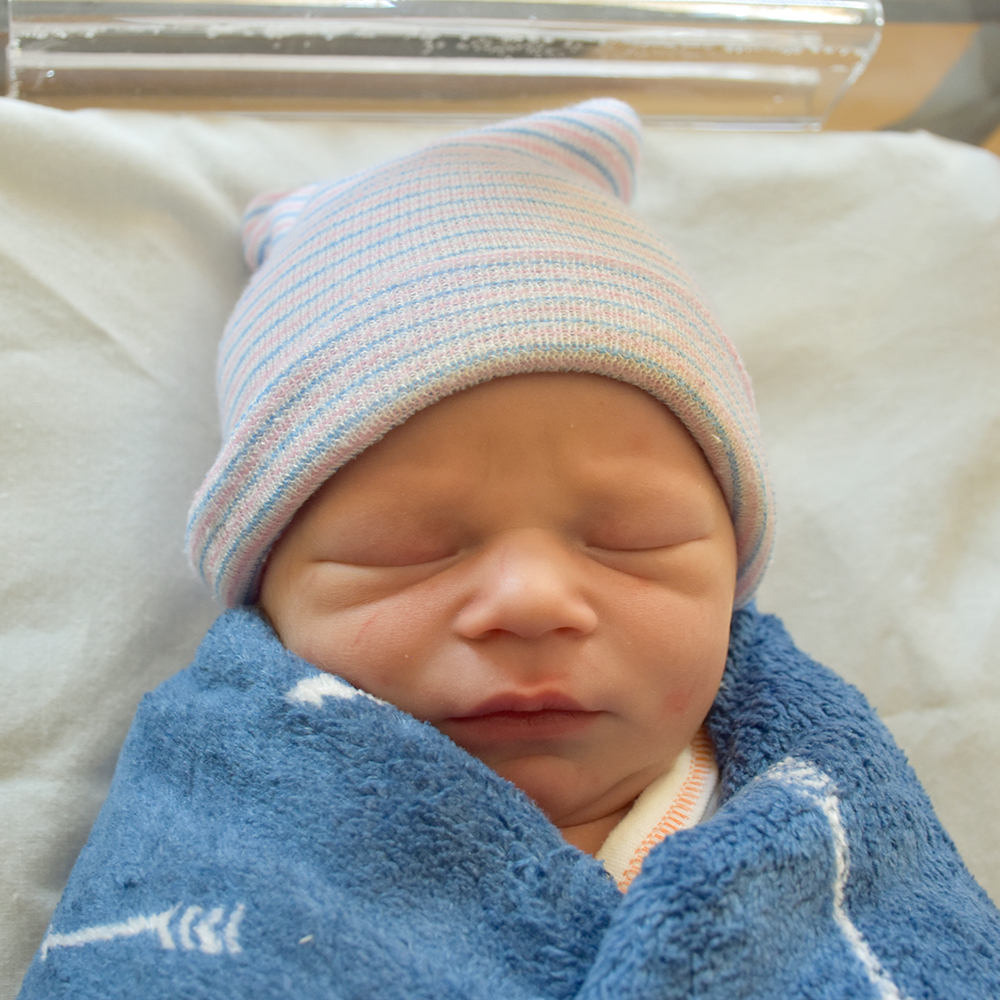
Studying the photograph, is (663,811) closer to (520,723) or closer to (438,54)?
(520,723)

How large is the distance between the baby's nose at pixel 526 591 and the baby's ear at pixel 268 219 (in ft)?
1.75

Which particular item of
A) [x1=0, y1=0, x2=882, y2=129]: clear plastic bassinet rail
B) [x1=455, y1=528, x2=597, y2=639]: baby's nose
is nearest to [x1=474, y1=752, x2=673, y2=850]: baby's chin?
[x1=455, y1=528, x2=597, y2=639]: baby's nose

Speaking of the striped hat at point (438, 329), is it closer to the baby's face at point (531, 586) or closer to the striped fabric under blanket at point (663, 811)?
the baby's face at point (531, 586)

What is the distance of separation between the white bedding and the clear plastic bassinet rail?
0.15 ft

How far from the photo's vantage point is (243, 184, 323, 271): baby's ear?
1062 mm

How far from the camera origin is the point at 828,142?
1347mm

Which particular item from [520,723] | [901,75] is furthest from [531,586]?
[901,75]

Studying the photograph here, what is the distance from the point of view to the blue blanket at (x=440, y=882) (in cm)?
61

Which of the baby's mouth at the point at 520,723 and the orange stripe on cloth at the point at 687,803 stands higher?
the baby's mouth at the point at 520,723

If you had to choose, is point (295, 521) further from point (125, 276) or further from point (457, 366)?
point (125, 276)

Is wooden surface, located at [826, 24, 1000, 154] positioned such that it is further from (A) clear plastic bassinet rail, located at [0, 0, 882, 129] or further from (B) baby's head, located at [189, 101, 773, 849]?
(B) baby's head, located at [189, 101, 773, 849]

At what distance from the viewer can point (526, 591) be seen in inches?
26.8

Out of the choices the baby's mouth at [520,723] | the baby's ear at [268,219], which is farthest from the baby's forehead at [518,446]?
the baby's ear at [268,219]

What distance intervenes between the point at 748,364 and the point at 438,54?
0.57 meters
